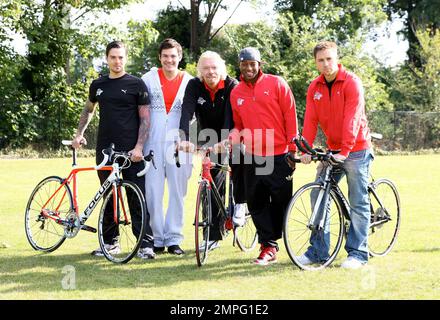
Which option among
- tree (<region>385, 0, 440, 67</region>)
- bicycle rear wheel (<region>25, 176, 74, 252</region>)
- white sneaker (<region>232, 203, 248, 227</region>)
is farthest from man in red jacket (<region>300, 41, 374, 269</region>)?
tree (<region>385, 0, 440, 67</region>)

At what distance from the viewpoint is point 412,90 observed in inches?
1415

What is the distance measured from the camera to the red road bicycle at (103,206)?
7.30 m

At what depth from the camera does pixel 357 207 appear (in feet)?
22.6

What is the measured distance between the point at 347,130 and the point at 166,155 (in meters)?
2.06

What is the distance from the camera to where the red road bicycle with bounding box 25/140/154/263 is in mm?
7301

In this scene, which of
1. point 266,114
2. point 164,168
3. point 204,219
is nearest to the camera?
point 266,114

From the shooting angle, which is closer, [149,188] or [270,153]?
[270,153]

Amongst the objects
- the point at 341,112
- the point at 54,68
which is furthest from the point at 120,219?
the point at 54,68

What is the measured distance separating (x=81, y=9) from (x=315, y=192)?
23530mm

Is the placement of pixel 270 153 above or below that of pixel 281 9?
below

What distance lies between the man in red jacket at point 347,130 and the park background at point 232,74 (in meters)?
0.35

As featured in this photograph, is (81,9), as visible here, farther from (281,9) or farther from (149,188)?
(149,188)

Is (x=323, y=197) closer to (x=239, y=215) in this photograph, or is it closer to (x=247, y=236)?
(x=239, y=215)
